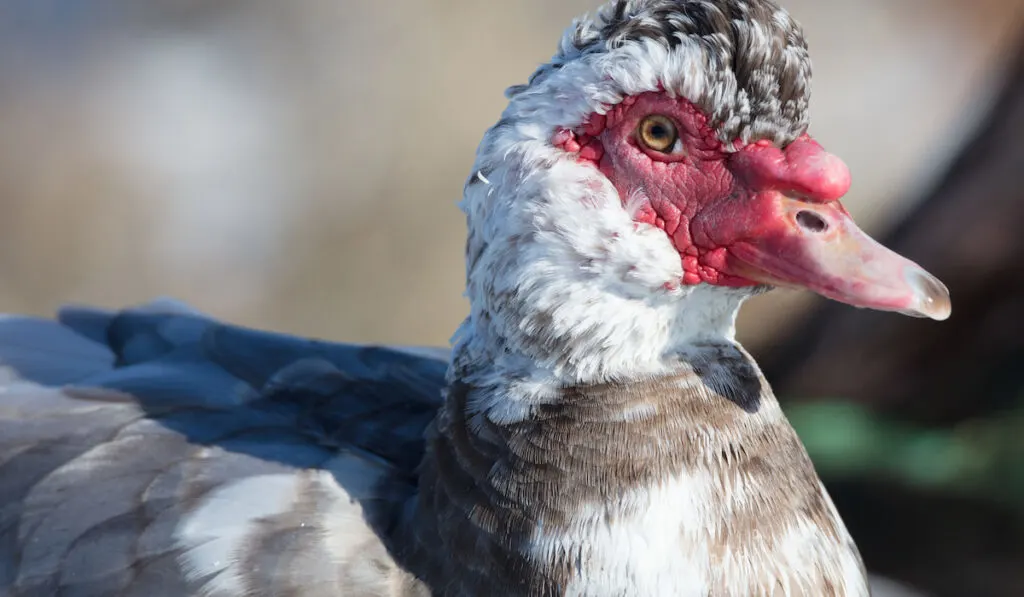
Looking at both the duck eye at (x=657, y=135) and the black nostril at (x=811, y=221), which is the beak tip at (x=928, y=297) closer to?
the black nostril at (x=811, y=221)

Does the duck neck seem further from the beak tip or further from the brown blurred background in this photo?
the brown blurred background

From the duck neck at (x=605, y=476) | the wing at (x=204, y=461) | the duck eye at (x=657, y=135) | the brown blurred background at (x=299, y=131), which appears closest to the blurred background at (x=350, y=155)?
the brown blurred background at (x=299, y=131)

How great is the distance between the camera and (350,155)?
551cm

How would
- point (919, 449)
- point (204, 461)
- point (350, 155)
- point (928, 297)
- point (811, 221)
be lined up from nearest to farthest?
point (928, 297) → point (811, 221) → point (204, 461) → point (919, 449) → point (350, 155)

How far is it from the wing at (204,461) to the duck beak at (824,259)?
90 cm

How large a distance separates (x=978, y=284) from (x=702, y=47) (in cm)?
264

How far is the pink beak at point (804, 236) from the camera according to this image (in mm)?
1788

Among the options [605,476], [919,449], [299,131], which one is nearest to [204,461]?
[605,476]

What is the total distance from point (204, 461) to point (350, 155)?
11.2 feet

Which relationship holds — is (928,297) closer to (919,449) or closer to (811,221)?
(811,221)

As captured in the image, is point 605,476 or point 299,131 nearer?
point 605,476

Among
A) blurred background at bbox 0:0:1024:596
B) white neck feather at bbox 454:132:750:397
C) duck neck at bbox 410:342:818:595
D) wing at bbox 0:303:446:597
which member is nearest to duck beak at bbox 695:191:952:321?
white neck feather at bbox 454:132:750:397

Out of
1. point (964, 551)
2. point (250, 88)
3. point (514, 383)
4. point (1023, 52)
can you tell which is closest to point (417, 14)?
point (250, 88)

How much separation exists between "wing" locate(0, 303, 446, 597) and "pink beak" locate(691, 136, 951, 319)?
0.89 metres
